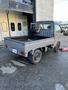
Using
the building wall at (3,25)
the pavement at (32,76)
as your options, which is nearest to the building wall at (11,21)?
the building wall at (3,25)

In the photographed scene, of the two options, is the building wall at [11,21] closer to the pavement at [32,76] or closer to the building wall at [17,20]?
the building wall at [17,20]

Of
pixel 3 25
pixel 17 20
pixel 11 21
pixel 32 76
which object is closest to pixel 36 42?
pixel 32 76

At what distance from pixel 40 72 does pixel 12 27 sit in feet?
29.1

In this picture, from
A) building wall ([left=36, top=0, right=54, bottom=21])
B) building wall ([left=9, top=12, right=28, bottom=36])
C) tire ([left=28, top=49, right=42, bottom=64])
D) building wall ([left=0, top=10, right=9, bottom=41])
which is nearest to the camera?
tire ([left=28, top=49, right=42, bottom=64])

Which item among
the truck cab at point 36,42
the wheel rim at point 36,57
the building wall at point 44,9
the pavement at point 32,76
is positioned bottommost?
the pavement at point 32,76

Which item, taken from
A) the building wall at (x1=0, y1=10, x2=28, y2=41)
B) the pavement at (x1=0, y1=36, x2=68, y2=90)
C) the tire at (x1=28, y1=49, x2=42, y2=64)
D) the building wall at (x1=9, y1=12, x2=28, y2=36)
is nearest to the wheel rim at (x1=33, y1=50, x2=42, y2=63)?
the tire at (x1=28, y1=49, x2=42, y2=64)

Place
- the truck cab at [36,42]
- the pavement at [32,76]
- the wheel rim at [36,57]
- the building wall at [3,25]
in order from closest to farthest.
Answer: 1. the pavement at [32,76]
2. the truck cab at [36,42]
3. the wheel rim at [36,57]
4. the building wall at [3,25]

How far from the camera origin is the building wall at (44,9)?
13.9 m

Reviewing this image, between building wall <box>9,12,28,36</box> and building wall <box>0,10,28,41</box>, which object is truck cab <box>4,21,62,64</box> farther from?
building wall <box>9,12,28,36</box>

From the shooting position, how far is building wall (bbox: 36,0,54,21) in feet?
45.6

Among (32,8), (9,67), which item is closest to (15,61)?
(9,67)

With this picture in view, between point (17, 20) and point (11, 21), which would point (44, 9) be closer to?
point (17, 20)

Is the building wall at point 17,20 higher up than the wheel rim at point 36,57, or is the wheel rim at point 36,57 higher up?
the building wall at point 17,20

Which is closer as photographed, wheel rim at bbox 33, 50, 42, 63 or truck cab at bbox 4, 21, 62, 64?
truck cab at bbox 4, 21, 62, 64
